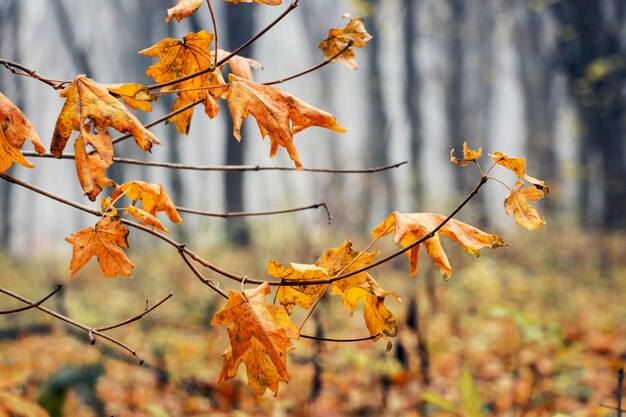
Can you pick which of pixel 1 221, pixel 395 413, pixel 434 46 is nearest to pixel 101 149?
pixel 395 413

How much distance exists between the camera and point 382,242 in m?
9.14

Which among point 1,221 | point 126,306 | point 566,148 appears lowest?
point 126,306

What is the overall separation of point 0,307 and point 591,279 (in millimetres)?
8731

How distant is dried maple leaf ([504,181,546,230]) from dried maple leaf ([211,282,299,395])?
0.37 m

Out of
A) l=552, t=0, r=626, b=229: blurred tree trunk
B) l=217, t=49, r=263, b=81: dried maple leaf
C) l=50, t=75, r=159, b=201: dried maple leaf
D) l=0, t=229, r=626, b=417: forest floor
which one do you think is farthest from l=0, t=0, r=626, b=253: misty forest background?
l=50, t=75, r=159, b=201: dried maple leaf

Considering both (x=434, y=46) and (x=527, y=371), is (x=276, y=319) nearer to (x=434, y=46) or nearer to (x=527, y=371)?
(x=527, y=371)

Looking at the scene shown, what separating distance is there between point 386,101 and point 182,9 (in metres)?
14.3

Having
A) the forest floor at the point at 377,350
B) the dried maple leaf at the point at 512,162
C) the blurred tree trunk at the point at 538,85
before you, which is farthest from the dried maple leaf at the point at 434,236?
the blurred tree trunk at the point at 538,85

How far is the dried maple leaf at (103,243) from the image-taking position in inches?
30.8

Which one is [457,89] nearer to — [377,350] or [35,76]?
[377,350]

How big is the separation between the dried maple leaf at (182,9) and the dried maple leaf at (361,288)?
0.42 meters

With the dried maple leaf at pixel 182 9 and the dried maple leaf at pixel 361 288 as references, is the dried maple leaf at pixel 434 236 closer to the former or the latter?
the dried maple leaf at pixel 361 288

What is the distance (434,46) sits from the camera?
18672mm

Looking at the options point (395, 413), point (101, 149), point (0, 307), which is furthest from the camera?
point (0, 307)
